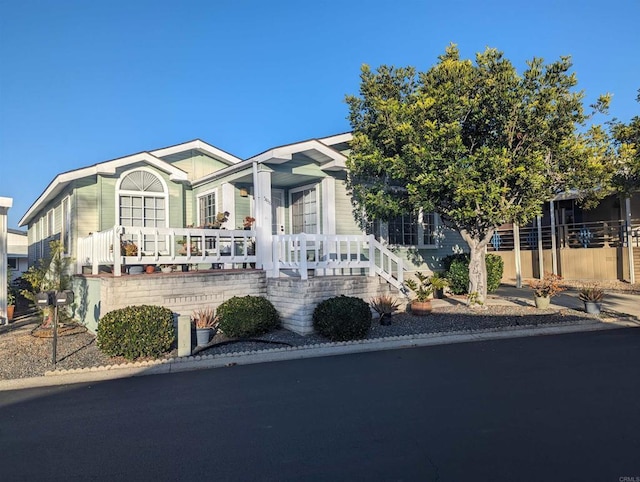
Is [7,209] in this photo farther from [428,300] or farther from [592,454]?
[592,454]

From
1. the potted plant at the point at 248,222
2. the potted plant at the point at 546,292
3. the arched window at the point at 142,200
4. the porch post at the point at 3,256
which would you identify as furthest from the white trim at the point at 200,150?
the potted plant at the point at 546,292

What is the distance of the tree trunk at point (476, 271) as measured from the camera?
11.5 meters

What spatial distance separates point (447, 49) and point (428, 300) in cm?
591

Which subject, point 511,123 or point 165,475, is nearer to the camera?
point 165,475

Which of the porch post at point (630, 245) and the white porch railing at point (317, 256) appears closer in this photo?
the white porch railing at point (317, 256)

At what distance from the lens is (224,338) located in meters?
9.15

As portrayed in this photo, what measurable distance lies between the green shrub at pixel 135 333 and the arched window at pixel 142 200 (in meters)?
5.34

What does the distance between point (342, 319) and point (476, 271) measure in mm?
4737

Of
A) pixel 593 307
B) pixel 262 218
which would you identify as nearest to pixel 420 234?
pixel 593 307

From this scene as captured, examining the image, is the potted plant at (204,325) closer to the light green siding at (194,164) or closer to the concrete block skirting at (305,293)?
the concrete block skirting at (305,293)

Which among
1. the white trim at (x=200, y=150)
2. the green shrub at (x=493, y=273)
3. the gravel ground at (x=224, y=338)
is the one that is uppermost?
the white trim at (x=200, y=150)

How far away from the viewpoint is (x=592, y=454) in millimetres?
3580

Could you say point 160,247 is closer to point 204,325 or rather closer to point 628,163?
point 204,325

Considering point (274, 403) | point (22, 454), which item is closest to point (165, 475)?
point (22, 454)
